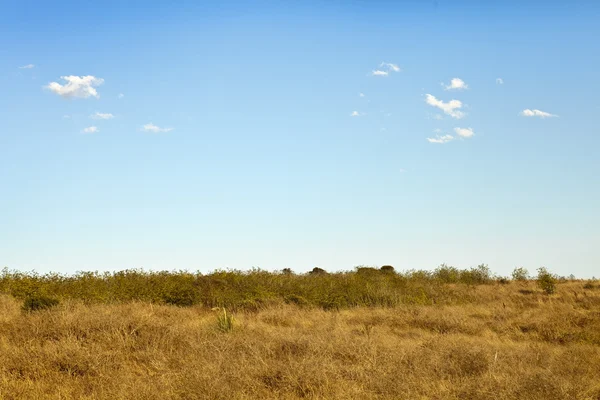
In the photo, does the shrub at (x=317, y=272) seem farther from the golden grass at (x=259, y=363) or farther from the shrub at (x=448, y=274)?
the golden grass at (x=259, y=363)

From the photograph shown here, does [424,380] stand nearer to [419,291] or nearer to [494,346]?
[494,346]

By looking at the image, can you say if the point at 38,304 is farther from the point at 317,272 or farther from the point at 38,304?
the point at 317,272

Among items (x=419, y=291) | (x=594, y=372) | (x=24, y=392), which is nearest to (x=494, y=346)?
(x=594, y=372)

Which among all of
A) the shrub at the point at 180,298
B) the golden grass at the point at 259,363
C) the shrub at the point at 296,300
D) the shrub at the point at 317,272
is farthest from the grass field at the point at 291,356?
the shrub at the point at 317,272

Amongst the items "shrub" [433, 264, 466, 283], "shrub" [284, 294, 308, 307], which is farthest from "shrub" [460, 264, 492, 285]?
"shrub" [284, 294, 308, 307]

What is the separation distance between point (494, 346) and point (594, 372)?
3.72 metres

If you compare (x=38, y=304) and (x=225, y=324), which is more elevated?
(x=38, y=304)

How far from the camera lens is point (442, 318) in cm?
1853

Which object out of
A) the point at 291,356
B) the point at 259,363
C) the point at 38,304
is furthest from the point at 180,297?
the point at 259,363

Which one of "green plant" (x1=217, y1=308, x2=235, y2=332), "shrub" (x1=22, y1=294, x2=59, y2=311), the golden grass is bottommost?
the golden grass

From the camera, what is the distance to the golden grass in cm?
898

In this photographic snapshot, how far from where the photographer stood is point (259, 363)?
10312 millimetres

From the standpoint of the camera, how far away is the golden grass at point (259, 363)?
353 inches

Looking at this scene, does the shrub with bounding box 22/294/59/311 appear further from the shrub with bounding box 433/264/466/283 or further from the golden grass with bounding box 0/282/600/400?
the shrub with bounding box 433/264/466/283
